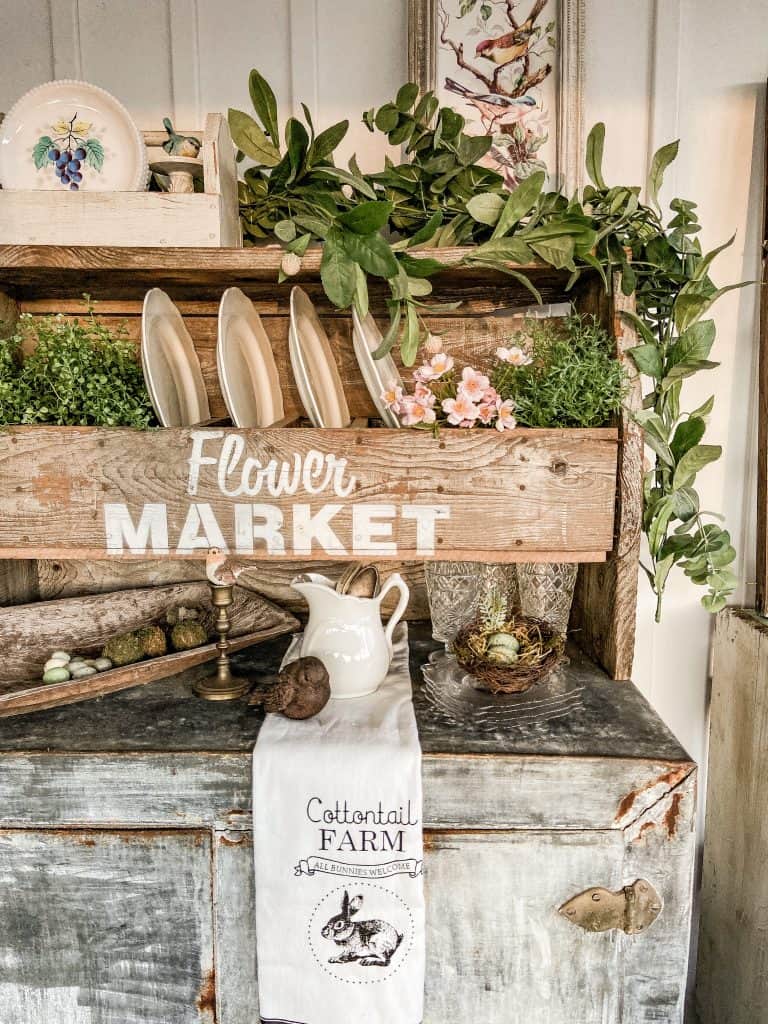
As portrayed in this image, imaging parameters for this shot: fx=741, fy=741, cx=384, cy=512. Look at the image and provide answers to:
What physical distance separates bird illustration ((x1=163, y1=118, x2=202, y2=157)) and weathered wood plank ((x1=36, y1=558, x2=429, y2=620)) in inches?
31.2

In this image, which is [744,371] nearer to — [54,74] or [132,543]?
[132,543]

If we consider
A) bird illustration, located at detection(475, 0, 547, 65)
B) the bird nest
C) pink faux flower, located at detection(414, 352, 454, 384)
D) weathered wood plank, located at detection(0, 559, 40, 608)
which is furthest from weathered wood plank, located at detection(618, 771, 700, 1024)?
bird illustration, located at detection(475, 0, 547, 65)

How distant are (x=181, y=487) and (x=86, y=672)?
38 cm

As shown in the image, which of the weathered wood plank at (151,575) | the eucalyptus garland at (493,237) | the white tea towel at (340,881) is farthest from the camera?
the weathered wood plank at (151,575)

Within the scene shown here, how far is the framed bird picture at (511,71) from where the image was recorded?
148cm

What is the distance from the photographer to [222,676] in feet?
4.19

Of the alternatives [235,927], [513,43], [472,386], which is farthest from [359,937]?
[513,43]

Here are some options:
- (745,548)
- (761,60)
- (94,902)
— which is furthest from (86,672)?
(761,60)

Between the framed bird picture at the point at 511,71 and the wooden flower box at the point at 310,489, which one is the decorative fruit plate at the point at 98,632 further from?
the framed bird picture at the point at 511,71

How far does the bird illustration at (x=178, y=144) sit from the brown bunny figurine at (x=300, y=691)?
2.88ft

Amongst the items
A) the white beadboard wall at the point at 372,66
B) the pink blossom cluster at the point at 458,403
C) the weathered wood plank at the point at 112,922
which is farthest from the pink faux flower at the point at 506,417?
the weathered wood plank at the point at 112,922

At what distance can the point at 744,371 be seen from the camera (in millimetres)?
1592

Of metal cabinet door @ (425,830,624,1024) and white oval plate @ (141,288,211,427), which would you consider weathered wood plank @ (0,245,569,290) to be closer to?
white oval plate @ (141,288,211,427)

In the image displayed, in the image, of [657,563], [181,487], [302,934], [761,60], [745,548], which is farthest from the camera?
[745,548]
